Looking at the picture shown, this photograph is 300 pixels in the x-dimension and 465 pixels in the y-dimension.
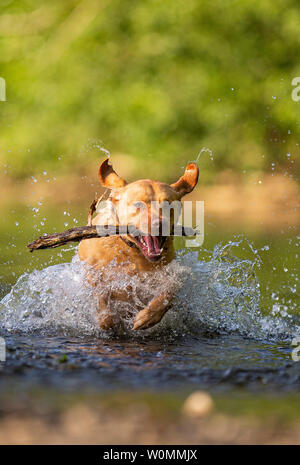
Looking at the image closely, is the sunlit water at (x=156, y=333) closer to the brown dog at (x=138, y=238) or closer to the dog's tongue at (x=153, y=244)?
the brown dog at (x=138, y=238)

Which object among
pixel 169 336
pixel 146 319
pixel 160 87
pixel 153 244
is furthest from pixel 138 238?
pixel 160 87

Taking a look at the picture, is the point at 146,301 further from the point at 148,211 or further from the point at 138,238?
the point at 148,211

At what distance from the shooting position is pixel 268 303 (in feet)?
14.0

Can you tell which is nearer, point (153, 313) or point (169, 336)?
point (153, 313)

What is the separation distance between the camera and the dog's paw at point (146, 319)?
3.29 metres

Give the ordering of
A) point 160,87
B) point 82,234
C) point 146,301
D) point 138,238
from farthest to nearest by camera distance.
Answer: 1. point 160,87
2. point 146,301
3. point 138,238
4. point 82,234

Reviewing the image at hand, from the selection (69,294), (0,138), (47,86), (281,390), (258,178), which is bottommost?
(281,390)

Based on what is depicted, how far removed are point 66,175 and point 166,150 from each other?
172cm

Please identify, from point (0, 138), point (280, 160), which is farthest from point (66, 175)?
point (280, 160)

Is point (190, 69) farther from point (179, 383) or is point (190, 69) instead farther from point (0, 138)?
point (179, 383)

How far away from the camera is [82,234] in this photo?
3262 mm

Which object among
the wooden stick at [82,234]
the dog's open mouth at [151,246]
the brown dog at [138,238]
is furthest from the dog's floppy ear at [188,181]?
the dog's open mouth at [151,246]

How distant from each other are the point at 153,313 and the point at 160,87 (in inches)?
368

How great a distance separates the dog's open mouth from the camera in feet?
10.9
